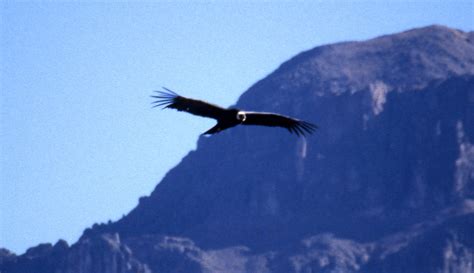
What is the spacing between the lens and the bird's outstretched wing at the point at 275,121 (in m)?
52.8

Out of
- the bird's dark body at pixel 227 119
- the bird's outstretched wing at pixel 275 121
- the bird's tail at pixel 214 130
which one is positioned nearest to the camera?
the bird's tail at pixel 214 130

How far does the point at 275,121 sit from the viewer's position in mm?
53594

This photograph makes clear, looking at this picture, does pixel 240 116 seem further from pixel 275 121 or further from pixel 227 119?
pixel 275 121

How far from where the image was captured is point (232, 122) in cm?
5159

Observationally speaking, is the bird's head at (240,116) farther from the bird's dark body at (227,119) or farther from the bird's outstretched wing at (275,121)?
the bird's outstretched wing at (275,121)

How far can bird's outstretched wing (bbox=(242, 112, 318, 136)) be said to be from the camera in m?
52.8

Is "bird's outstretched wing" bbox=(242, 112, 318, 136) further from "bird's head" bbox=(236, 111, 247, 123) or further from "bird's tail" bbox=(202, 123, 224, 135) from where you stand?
"bird's tail" bbox=(202, 123, 224, 135)

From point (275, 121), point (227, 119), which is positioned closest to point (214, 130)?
point (227, 119)

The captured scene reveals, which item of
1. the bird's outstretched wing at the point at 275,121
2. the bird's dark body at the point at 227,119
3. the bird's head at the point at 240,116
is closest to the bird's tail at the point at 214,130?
the bird's dark body at the point at 227,119

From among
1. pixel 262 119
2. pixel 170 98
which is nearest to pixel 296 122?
pixel 262 119

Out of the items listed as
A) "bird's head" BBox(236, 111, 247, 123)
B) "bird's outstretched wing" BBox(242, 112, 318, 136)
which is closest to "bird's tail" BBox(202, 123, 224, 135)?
"bird's head" BBox(236, 111, 247, 123)

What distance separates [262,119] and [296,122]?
1341 millimetres

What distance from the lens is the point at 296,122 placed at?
5391 cm

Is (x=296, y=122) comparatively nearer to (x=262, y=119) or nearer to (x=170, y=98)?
(x=262, y=119)
